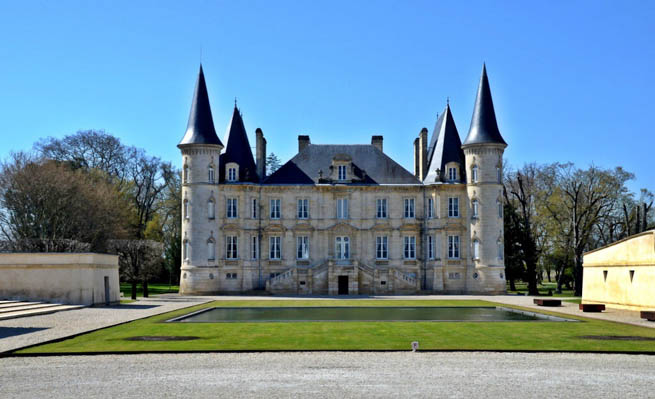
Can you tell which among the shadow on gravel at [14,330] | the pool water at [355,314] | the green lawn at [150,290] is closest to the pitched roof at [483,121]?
the pool water at [355,314]

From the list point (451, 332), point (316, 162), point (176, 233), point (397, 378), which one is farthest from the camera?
point (176, 233)

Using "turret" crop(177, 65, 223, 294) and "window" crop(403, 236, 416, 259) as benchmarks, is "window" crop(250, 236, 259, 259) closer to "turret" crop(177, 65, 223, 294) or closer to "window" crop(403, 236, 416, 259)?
"turret" crop(177, 65, 223, 294)

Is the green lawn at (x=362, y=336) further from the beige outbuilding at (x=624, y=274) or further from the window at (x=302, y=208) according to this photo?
the window at (x=302, y=208)

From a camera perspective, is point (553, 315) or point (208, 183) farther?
point (208, 183)

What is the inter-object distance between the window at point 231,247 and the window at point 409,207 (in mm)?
12333

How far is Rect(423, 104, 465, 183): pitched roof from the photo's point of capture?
52.8 meters

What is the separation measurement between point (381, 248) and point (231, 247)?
1061cm

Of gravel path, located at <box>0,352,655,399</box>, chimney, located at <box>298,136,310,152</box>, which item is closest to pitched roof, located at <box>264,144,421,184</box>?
chimney, located at <box>298,136,310,152</box>

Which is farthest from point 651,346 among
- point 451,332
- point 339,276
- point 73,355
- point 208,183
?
point 208,183

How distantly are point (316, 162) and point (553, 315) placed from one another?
96.6 feet

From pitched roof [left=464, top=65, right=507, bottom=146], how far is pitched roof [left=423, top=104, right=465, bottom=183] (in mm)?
2041

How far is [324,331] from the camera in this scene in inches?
817

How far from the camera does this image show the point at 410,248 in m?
52.6

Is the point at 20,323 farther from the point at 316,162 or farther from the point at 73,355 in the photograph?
the point at 316,162
